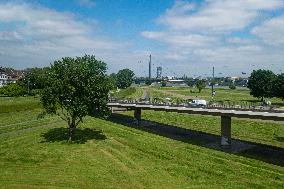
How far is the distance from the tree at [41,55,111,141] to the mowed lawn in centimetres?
763

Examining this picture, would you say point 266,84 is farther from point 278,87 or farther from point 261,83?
point 278,87

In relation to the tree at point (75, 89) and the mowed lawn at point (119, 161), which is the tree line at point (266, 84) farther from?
the tree at point (75, 89)

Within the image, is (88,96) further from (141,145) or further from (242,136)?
(242,136)

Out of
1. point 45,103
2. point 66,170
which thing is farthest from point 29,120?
point 66,170

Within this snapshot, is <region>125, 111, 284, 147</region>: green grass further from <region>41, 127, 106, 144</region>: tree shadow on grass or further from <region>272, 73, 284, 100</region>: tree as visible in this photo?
<region>272, 73, 284, 100</region>: tree

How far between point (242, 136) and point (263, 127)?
37.8 feet

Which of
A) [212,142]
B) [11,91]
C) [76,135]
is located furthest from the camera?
[11,91]

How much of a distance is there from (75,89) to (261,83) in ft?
309

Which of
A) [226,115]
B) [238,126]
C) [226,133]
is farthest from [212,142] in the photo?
[238,126]

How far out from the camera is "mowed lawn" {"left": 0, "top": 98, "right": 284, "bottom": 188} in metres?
53.8

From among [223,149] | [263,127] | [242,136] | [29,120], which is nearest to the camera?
[223,149]

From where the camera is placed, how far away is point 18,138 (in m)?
83.5

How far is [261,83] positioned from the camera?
14975cm

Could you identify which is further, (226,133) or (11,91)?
(11,91)
